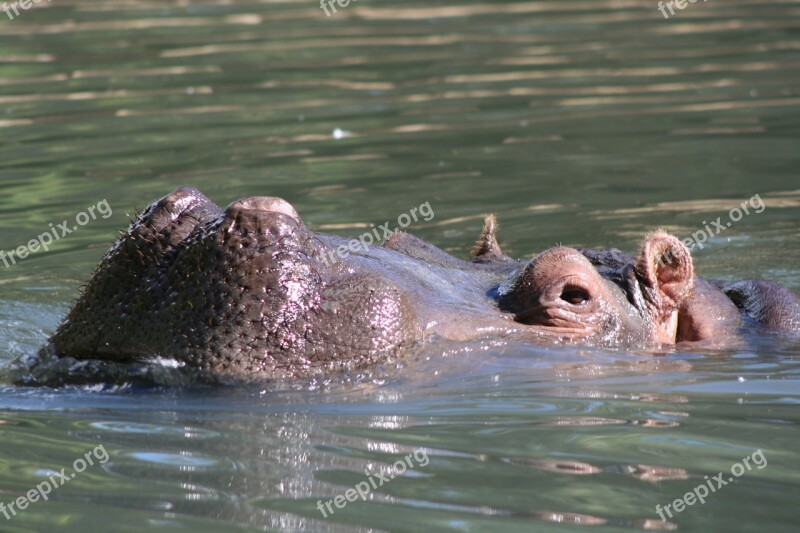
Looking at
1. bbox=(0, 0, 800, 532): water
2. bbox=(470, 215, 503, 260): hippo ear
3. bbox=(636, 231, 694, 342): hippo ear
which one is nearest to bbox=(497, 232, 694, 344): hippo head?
bbox=(636, 231, 694, 342): hippo ear

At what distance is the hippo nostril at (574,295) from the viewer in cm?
592

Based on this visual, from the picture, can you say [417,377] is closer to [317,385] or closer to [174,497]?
[317,385]

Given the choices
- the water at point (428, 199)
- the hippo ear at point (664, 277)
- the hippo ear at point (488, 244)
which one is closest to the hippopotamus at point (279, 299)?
the water at point (428, 199)

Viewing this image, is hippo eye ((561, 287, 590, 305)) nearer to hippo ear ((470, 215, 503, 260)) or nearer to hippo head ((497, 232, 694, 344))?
hippo head ((497, 232, 694, 344))

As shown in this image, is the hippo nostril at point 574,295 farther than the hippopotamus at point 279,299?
Yes

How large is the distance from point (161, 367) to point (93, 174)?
6.79m

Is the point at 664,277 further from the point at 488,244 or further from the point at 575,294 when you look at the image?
the point at 488,244

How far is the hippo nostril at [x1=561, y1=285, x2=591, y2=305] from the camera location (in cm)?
592

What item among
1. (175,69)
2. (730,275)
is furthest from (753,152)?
(175,69)

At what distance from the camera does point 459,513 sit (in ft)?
13.9

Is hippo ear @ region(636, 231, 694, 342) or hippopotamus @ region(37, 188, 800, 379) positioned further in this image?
hippo ear @ region(636, 231, 694, 342)

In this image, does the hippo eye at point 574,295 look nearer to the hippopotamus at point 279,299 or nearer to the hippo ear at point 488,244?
the hippopotamus at point 279,299

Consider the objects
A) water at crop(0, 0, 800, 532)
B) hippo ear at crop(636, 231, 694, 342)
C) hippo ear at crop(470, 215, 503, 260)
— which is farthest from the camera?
hippo ear at crop(470, 215, 503, 260)

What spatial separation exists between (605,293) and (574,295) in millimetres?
170
